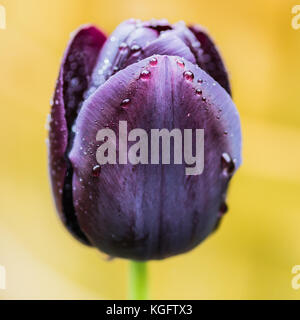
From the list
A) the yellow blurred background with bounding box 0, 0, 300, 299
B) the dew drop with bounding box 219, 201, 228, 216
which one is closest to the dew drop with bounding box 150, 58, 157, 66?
A: the dew drop with bounding box 219, 201, 228, 216

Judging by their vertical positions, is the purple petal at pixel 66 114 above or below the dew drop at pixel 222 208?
above

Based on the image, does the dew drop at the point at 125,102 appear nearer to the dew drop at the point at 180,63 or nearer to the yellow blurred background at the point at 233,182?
the dew drop at the point at 180,63

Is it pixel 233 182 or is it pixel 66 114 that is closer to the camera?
pixel 66 114

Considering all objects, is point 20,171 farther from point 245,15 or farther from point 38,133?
point 245,15

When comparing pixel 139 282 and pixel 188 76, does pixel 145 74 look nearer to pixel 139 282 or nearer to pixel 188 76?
pixel 188 76

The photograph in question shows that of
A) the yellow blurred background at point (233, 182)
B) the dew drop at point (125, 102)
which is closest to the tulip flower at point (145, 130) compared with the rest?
the dew drop at point (125, 102)

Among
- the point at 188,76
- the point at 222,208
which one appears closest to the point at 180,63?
the point at 188,76

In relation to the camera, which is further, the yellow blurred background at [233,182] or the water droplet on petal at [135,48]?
the yellow blurred background at [233,182]
